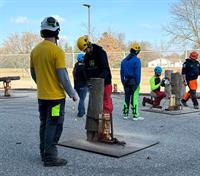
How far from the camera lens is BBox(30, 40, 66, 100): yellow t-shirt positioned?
5.55m

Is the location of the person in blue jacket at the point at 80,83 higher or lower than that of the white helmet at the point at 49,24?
lower

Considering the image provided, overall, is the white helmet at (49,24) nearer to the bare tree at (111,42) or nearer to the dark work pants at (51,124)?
the dark work pants at (51,124)

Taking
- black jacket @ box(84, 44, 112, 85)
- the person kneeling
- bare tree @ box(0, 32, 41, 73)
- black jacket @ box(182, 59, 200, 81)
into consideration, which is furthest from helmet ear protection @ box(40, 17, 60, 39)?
bare tree @ box(0, 32, 41, 73)

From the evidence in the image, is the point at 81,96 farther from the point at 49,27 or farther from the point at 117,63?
the point at 117,63

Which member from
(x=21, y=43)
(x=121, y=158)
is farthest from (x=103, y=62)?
(x=21, y=43)

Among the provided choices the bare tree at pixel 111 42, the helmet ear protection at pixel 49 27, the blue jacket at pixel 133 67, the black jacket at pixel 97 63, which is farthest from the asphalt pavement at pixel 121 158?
→ the bare tree at pixel 111 42

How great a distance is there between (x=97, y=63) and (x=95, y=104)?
762mm

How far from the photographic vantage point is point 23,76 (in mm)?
29250

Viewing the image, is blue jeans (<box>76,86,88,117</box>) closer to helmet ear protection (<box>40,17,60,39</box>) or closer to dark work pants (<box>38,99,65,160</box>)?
dark work pants (<box>38,99,65,160</box>)

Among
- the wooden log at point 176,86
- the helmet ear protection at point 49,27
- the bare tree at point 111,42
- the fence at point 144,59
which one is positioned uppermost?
the bare tree at point 111,42

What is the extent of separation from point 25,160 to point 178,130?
392 cm

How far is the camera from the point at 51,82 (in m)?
5.63

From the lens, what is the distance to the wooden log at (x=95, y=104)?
22.9 feet

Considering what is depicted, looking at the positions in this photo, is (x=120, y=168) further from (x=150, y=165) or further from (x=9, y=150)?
(x=9, y=150)
